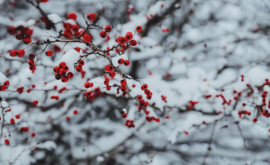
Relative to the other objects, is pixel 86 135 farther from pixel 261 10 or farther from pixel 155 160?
pixel 261 10

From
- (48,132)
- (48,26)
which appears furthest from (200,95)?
(48,132)

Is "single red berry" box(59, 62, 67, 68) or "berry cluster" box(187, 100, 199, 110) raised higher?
"berry cluster" box(187, 100, 199, 110)

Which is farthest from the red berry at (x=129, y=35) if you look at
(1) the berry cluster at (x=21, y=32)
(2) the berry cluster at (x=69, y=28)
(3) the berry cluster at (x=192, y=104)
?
(3) the berry cluster at (x=192, y=104)

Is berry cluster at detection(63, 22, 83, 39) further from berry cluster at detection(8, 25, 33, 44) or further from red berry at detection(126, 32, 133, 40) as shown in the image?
red berry at detection(126, 32, 133, 40)

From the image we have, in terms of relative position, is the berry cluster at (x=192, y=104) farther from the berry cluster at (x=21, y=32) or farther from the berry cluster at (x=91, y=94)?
the berry cluster at (x=21, y=32)

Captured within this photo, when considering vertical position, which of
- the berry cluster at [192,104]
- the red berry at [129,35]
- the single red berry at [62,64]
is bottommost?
the single red berry at [62,64]

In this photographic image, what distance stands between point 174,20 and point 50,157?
6791 millimetres

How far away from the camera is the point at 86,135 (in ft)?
18.5

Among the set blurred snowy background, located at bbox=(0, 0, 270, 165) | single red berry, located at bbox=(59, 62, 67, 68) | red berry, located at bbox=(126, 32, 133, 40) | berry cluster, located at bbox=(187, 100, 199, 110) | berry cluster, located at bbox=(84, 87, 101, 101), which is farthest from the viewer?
blurred snowy background, located at bbox=(0, 0, 270, 165)

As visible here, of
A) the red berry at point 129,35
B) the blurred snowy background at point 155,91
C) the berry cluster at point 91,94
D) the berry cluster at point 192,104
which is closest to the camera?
the red berry at point 129,35

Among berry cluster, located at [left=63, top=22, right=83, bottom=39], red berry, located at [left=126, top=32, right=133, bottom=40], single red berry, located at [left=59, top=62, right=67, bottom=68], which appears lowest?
single red berry, located at [left=59, top=62, right=67, bottom=68]

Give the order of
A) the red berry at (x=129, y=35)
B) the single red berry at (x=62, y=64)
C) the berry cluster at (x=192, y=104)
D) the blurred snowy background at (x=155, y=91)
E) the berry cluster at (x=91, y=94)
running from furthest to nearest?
the blurred snowy background at (x=155, y=91) < the berry cluster at (x=192, y=104) < the berry cluster at (x=91, y=94) < the red berry at (x=129, y=35) < the single red berry at (x=62, y=64)

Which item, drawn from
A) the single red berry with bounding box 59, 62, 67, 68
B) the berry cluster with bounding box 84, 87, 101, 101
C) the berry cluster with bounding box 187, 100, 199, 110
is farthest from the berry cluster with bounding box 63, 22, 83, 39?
the berry cluster with bounding box 187, 100, 199, 110

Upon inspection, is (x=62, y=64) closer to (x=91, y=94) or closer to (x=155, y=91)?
(x=91, y=94)
